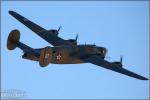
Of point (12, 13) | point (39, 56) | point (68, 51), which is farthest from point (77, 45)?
point (12, 13)

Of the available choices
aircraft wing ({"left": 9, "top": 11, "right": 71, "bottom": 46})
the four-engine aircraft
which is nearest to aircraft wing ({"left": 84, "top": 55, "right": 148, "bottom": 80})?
the four-engine aircraft

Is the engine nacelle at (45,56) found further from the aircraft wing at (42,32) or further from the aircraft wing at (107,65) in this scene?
the aircraft wing at (42,32)

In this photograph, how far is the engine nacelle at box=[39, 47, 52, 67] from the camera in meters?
74.5

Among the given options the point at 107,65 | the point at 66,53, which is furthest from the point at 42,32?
the point at 107,65

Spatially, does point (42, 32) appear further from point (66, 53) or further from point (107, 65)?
point (107, 65)

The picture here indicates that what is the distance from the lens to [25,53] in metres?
79.7

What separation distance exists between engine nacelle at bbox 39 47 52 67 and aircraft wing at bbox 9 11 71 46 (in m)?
12.9

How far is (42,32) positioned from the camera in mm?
89875

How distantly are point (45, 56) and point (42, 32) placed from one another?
15.5 metres

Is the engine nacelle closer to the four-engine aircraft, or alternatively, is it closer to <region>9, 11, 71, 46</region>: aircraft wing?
the four-engine aircraft

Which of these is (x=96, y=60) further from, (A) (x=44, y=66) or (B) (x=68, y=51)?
(A) (x=44, y=66)

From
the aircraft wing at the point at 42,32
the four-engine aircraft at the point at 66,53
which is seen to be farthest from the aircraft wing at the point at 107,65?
the aircraft wing at the point at 42,32

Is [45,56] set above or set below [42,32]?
below

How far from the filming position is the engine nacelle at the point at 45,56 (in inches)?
2934
